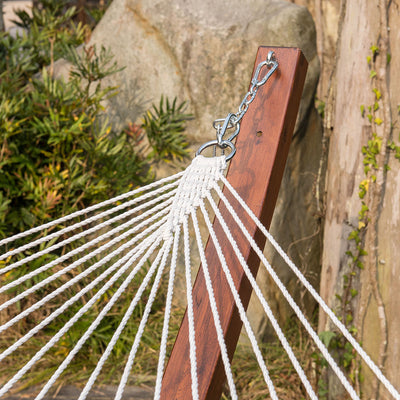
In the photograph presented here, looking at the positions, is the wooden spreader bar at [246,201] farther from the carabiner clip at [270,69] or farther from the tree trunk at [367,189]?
the tree trunk at [367,189]

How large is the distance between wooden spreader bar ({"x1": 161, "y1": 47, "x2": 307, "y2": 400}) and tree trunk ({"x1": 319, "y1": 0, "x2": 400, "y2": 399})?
88 centimetres

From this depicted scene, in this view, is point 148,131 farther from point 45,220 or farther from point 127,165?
point 45,220

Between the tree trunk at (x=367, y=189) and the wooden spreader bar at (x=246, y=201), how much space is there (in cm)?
88

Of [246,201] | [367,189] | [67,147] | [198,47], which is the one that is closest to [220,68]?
[198,47]

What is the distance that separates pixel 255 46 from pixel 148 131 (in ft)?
2.36

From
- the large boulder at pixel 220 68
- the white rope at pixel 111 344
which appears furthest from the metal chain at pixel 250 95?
the large boulder at pixel 220 68

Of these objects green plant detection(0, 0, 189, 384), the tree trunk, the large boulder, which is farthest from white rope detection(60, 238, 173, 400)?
the large boulder

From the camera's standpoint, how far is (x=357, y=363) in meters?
1.80

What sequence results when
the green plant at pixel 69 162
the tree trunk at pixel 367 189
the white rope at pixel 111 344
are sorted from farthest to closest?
1. the green plant at pixel 69 162
2. the tree trunk at pixel 367 189
3. the white rope at pixel 111 344

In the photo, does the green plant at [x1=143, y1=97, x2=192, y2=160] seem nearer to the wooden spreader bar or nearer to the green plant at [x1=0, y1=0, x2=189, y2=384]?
the green plant at [x1=0, y1=0, x2=189, y2=384]

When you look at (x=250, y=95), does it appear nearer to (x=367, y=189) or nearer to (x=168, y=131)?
(x=367, y=189)

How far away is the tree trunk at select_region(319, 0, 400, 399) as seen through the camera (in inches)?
65.9

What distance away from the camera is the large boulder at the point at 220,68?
7.87 feet

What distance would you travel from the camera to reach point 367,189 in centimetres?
175
